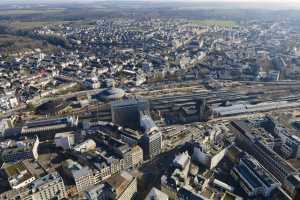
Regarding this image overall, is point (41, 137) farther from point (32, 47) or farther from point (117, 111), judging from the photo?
point (32, 47)

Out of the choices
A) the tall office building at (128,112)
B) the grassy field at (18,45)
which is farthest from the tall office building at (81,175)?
the grassy field at (18,45)

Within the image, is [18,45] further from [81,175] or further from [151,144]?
[81,175]

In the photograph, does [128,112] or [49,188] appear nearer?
[49,188]

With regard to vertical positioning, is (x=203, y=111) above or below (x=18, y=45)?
below

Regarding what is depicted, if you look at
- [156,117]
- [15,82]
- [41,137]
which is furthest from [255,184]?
[15,82]

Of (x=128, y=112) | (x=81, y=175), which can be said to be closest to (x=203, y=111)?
(x=128, y=112)

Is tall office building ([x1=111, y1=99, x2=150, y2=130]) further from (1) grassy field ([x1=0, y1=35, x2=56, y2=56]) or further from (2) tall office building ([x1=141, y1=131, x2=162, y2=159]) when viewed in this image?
(1) grassy field ([x1=0, y1=35, x2=56, y2=56])

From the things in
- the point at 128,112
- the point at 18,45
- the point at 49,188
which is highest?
the point at 18,45

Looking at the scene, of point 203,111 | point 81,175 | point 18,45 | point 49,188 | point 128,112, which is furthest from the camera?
point 18,45

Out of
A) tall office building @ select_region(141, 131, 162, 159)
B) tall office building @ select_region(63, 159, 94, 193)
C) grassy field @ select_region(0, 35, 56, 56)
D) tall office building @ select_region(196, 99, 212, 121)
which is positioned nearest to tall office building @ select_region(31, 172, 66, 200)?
tall office building @ select_region(63, 159, 94, 193)
